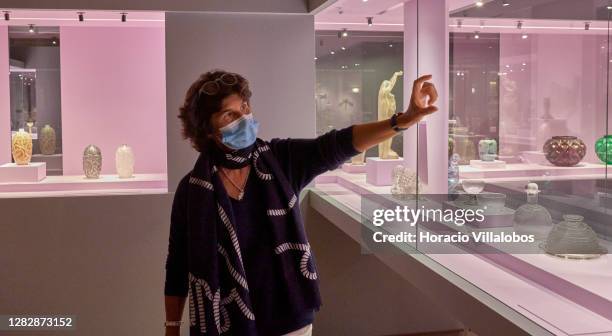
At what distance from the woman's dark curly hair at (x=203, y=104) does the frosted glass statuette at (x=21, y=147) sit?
11.0 ft

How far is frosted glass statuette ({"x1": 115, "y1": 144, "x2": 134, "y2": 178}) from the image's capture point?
4.90 m

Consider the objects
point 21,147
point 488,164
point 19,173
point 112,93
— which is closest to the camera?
point 488,164

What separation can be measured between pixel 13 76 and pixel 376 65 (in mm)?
2807

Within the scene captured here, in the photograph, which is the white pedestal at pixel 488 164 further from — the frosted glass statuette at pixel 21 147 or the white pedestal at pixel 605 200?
the frosted glass statuette at pixel 21 147

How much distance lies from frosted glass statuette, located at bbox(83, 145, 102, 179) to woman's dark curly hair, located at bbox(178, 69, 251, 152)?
10.4ft

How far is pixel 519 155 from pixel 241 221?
3.15 ft

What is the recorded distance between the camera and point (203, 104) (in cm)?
187

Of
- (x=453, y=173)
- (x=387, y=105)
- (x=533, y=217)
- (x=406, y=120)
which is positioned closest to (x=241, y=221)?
(x=406, y=120)

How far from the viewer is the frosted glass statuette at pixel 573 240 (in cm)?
191

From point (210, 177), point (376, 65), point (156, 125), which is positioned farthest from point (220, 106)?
point (156, 125)

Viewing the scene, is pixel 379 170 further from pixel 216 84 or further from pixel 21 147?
pixel 21 147

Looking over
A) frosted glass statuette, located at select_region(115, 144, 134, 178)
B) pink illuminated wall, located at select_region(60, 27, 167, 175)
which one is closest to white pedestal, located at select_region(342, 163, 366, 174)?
frosted glass statuette, located at select_region(115, 144, 134, 178)

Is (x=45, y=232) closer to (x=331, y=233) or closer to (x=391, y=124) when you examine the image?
(x=331, y=233)

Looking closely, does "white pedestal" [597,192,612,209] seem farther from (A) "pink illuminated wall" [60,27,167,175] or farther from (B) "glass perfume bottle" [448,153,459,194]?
(A) "pink illuminated wall" [60,27,167,175]
